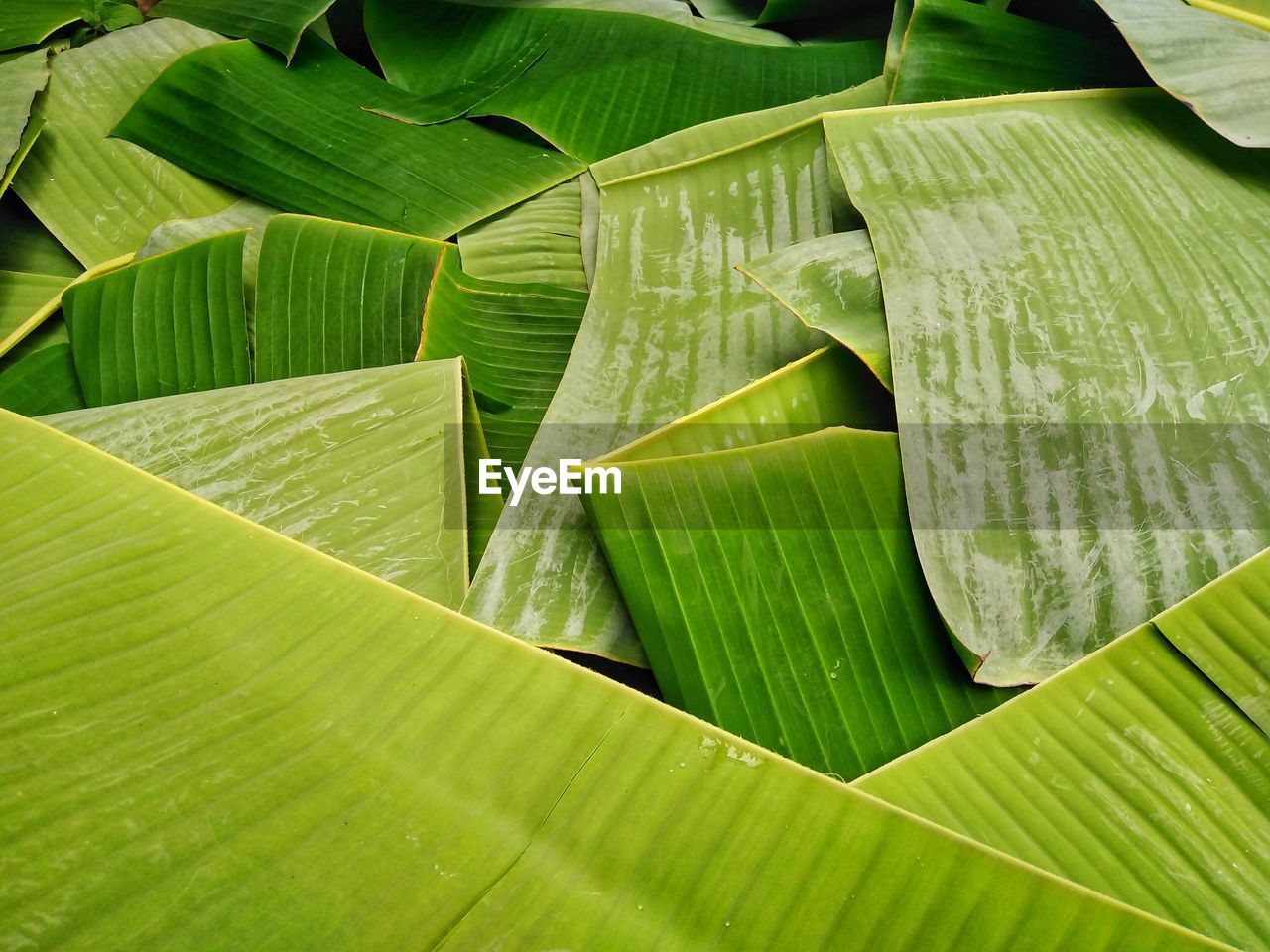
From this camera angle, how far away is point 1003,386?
0.73 meters

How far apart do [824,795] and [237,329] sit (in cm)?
73

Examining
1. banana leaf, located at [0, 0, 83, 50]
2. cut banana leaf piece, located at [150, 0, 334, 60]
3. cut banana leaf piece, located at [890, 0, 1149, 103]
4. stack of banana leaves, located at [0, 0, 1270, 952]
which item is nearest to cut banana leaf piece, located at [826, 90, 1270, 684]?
stack of banana leaves, located at [0, 0, 1270, 952]

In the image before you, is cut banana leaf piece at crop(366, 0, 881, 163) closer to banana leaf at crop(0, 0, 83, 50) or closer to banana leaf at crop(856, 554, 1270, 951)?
banana leaf at crop(0, 0, 83, 50)

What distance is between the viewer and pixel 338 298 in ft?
3.08

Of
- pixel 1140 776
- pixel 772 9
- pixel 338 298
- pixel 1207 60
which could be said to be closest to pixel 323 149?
pixel 338 298

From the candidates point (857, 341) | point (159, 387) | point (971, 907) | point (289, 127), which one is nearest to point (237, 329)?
point (159, 387)

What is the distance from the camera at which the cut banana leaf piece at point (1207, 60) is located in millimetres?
854

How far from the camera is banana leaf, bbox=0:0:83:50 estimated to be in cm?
125

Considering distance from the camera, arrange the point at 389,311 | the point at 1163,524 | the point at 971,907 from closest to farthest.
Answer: the point at 971,907
the point at 1163,524
the point at 389,311

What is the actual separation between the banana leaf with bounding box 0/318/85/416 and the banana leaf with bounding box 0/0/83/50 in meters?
0.51

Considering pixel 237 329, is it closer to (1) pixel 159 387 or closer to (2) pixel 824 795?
(1) pixel 159 387

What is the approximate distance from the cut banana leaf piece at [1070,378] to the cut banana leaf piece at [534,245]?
299 millimetres

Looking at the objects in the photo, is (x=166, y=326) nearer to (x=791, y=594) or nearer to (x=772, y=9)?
(x=791, y=594)

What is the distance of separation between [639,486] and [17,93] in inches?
37.5
